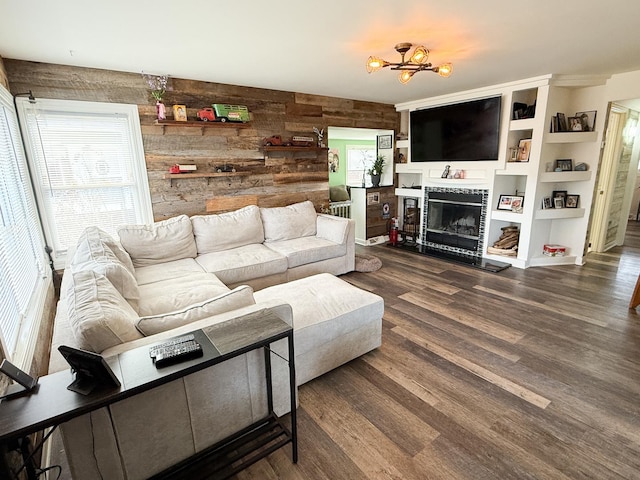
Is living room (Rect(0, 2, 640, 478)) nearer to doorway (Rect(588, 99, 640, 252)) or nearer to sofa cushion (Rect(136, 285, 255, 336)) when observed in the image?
doorway (Rect(588, 99, 640, 252))

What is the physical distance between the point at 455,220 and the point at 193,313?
4.46m

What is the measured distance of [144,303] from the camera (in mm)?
2285

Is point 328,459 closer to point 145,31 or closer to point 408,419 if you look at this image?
point 408,419

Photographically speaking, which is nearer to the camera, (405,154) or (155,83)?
(155,83)

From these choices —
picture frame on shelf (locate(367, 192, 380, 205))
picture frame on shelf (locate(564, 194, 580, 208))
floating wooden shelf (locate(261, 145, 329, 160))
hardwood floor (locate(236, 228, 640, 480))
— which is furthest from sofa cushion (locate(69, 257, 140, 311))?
picture frame on shelf (locate(564, 194, 580, 208))

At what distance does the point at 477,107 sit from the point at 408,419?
413 cm

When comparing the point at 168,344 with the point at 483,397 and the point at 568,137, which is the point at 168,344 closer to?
the point at 483,397

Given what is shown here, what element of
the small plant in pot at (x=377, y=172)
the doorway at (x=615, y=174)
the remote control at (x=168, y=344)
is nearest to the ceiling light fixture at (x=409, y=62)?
the remote control at (x=168, y=344)

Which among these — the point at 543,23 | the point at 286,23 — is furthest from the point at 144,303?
the point at 543,23

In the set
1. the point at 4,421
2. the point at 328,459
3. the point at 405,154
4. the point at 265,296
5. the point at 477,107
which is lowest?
the point at 328,459

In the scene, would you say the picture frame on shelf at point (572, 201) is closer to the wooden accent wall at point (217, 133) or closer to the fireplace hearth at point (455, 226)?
the fireplace hearth at point (455, 226)

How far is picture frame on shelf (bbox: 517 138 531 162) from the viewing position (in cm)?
407

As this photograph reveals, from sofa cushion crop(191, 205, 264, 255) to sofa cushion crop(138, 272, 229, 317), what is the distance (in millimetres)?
697

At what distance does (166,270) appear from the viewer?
3.00 metres
